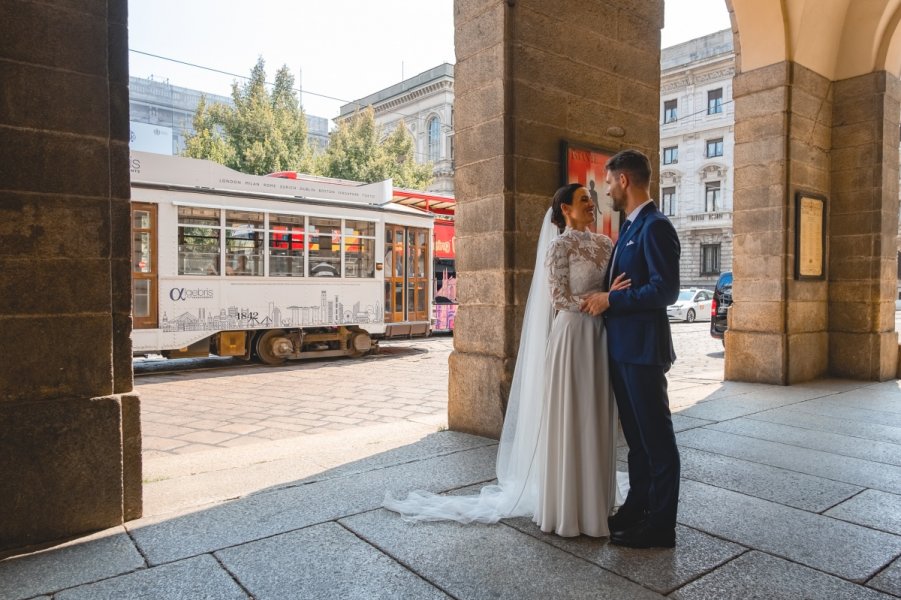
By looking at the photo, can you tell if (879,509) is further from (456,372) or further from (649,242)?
Result: (456,372)

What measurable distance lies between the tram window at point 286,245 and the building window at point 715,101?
31460mm

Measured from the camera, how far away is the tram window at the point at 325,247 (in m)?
12.0

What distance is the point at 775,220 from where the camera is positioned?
737 cm

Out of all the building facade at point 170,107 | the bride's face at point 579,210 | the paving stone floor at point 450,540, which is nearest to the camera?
the paving stone floor at point 450,540

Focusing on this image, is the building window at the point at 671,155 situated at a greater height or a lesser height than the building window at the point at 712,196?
greater

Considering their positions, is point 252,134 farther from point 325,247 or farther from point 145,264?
point 145,264

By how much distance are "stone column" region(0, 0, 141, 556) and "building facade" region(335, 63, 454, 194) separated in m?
34.8

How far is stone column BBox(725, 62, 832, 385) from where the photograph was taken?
732cm

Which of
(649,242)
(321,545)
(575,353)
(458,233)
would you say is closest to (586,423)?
(575,353)

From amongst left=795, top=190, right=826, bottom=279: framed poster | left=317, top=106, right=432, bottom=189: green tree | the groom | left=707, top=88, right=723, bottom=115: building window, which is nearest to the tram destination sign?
left=795, top=190, right=826, bottom=279: framed poster

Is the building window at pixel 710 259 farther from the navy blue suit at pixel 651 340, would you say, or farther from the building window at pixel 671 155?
the navy blue suit at pixel 651 340

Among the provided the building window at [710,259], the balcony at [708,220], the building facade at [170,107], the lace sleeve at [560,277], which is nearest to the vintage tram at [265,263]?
the lace sleeve at [560,277]

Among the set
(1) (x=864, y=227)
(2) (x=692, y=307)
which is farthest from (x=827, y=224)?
(2) (x=692, y=307)

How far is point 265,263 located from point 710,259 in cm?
3275
